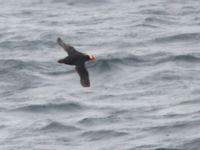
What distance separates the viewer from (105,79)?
26719mm

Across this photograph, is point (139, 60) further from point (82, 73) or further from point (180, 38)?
point (82, 73)

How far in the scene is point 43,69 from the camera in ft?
89.4

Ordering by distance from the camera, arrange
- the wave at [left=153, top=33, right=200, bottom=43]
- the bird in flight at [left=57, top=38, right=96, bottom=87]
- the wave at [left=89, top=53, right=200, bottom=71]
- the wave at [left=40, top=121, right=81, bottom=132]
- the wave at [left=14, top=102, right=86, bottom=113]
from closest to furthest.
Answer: the bird in flight at [left=57, top=38, right=96, bottom=87] → the wave at [left=40, top=121, right=81, bottom=132] → the wave at [left=14, top=102, right=86, bottom=113] → the wave at [left=89, top=53, right=200, bottom=71] → the wave at [left=153, top=33, right=200, bottom=43]

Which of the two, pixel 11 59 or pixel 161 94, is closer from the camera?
pixel 161 94

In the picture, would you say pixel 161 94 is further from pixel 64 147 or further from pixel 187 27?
pixel 187 27

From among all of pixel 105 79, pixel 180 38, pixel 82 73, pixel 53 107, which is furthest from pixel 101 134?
pixel 180 38

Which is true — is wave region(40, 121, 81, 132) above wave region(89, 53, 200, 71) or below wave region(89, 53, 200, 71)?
below

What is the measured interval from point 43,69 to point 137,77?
8.00 feet

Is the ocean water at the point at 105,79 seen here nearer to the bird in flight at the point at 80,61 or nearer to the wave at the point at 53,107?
the wave at the point at 53,107

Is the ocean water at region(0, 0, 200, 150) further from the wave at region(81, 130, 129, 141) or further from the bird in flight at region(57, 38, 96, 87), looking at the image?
the bird in flight at region(57, 38, 96, 87)

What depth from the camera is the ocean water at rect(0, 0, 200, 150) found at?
75.2ft

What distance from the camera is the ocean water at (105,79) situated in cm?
2292

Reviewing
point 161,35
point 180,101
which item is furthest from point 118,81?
point 161,35

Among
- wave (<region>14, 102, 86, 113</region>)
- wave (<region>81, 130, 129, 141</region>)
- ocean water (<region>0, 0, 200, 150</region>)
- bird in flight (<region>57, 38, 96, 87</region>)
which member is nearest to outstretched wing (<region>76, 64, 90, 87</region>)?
bird in flight (<region>57, 38, 96, 87</region>)
